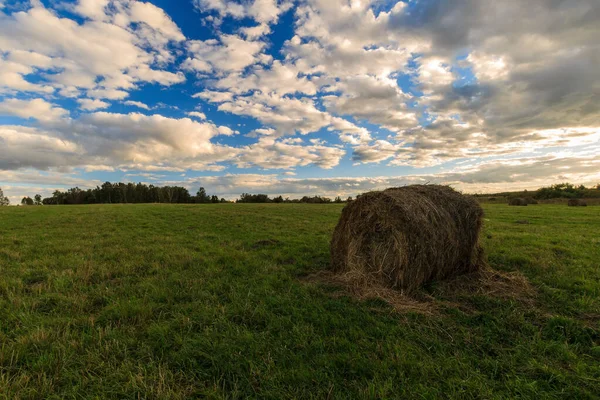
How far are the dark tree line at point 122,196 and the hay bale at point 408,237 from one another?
86.9 m

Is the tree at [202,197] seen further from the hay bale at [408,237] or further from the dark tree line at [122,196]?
the hay bale at [408,237]

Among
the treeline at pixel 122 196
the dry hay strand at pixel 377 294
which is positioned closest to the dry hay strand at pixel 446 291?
the dry hay strand at pixel 377 294

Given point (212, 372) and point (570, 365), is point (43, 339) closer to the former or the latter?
point (212, 372)

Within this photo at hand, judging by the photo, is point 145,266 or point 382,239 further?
point 145,266

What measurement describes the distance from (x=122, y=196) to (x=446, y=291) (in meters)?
105

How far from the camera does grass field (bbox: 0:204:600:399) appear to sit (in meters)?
3.22

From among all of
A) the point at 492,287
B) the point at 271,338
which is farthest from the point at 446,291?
the point at 271,338

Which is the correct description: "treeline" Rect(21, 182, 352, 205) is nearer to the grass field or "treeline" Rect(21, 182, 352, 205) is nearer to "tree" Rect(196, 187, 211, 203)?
"tree" Rect(196, 187, 211, 203)

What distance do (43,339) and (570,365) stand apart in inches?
283

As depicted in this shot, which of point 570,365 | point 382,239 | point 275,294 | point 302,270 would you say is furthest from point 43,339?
point 570,365

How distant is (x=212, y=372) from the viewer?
11.7 ft

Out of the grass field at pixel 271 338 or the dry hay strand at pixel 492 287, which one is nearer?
the grass field at pixel 271 338

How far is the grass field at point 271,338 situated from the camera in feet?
10.6

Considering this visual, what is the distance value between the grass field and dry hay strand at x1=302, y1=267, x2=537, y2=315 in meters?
0.15
